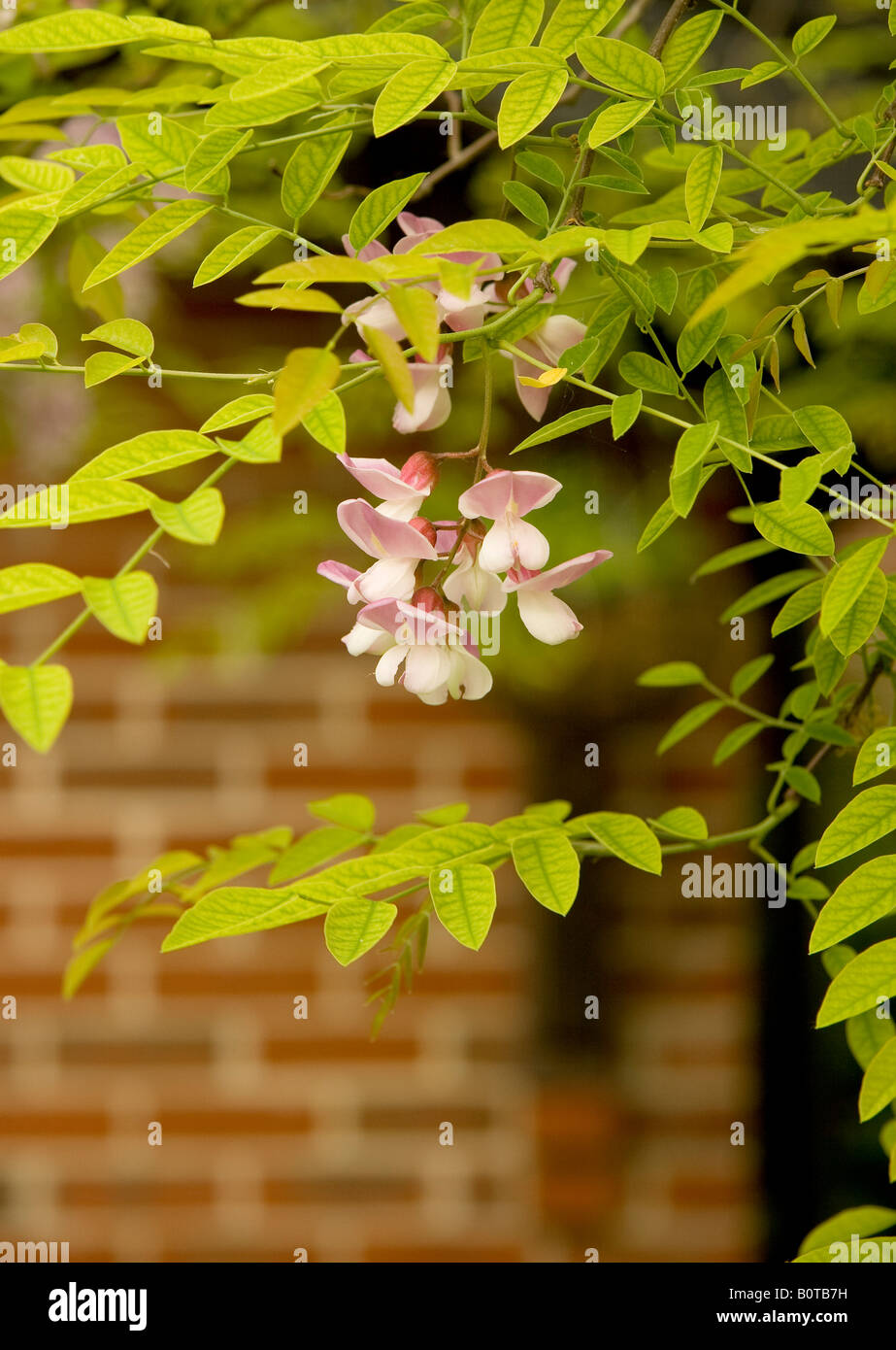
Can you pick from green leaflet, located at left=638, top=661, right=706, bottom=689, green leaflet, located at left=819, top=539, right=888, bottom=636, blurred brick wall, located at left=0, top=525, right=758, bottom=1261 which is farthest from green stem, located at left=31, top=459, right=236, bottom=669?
blurred brick wall, located at left=0, top=525, right=758, bottom=1261

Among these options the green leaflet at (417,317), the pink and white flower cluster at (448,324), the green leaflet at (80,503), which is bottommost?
the green leaflet at (80,503)

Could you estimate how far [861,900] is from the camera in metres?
0.39

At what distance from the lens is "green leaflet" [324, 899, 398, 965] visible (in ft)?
1.35

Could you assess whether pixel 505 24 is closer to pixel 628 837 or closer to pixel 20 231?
pixel 20 231

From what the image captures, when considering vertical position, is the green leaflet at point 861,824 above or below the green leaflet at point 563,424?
below

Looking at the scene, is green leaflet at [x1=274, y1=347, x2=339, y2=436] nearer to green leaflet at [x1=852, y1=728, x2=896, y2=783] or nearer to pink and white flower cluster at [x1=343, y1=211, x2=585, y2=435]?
pink and white flower cluster at [x1=343, y1=211, x2=585, y2=435]

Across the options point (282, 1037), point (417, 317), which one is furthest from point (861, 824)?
point (282, 1037)

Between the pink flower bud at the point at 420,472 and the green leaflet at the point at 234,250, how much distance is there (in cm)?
10

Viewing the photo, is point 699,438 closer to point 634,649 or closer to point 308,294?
point 308,294

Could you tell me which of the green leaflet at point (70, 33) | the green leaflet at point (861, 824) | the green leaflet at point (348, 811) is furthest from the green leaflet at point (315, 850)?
the green leaflet at point (70, 33)

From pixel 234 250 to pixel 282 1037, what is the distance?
94 centimetres

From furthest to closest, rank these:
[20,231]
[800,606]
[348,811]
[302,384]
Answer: [348,811], [800,606], [20,231], [302,384]

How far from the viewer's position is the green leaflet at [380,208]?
0.39m

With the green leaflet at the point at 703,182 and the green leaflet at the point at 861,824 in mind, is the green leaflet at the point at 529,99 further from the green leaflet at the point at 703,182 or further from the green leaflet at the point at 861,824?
the green leaflet at the point at 861,824
